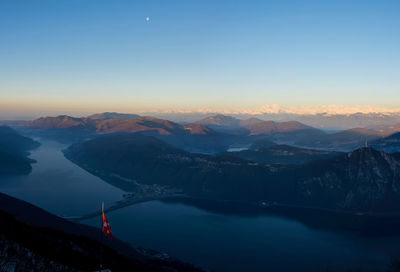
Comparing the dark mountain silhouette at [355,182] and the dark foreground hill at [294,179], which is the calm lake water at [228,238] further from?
the dark mountain silhouette at [355,182]

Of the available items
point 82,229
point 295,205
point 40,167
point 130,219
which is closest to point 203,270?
point 82,229

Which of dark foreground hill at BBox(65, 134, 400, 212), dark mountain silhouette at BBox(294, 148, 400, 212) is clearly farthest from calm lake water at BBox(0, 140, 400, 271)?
dark mountain silhouette at BBox(294, 148, 400, 212)

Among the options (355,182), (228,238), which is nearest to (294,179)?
(355,182)

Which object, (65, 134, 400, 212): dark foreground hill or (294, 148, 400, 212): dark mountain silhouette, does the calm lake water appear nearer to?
(65, 134, 400, 212): dark foreground hill

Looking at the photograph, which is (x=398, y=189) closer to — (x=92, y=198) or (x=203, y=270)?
(x=203, y=270)

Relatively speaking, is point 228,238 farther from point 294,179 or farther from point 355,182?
point 355,182
